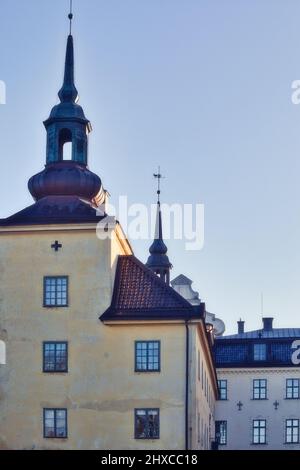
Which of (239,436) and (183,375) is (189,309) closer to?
(183,375)

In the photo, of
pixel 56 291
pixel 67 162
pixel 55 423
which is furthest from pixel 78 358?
pixel 67 162

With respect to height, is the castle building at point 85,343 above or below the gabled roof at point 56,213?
below

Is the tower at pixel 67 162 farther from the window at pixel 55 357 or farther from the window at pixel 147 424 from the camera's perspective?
the window at pixel 147 424

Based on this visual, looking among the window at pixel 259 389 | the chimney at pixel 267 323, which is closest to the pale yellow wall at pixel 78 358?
the window at pixel 259 389

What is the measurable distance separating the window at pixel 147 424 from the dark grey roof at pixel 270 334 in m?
34.4

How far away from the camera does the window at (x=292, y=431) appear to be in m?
67.6

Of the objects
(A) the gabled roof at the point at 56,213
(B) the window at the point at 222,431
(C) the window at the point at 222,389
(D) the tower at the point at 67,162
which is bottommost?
(B) the window at the point at 222,431

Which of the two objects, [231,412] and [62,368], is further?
[231,412]

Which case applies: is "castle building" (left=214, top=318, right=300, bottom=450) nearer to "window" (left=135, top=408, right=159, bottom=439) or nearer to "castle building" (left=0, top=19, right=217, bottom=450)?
"castle building" (left=0, top=19, right=217, bottom=450)

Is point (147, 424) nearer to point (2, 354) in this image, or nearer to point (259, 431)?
point (2, 354)

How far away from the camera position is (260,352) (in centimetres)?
6900
